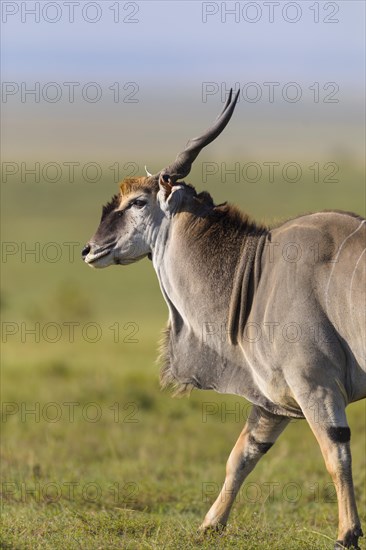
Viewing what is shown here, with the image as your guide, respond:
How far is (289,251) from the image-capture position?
6.55 metres

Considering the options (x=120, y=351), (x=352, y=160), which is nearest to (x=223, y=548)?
(x=120, y=351)

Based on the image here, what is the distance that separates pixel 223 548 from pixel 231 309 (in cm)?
133

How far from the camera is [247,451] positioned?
A: 716 centimetres

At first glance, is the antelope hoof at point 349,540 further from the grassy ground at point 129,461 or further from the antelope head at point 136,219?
the antelope head at point 136,219

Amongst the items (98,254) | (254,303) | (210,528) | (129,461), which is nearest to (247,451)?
(210,528)

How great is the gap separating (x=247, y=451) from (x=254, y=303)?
3.47 feet

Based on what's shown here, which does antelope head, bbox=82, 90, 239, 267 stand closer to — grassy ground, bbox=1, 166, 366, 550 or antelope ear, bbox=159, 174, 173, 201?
antelope ear, bbox=159, 174, 173, 201

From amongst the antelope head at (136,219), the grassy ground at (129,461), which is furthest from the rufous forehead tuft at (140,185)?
the grassy ground at (129,461)

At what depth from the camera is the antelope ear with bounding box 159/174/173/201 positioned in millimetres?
6859

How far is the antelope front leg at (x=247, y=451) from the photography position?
7023 millimetres

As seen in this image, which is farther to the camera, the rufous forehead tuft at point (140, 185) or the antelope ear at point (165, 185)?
the rufous forehead tuft at point (140, 185)

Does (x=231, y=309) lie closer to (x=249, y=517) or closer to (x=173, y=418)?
(x=249, y=517)

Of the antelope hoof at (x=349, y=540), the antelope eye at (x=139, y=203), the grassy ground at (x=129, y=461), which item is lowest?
the grassy ground at (x=129, y=461)

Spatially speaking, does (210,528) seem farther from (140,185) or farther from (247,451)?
(140,185)
